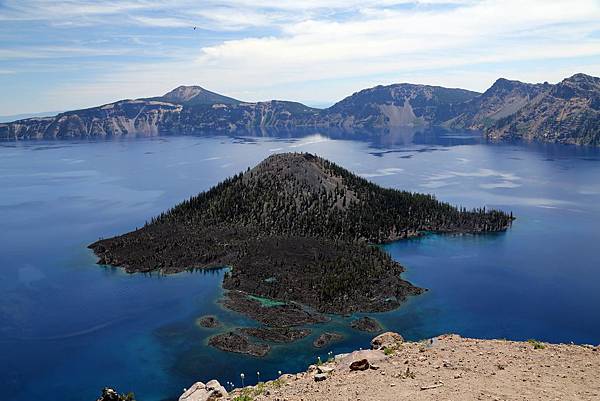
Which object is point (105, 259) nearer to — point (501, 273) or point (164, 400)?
point (164, 400)

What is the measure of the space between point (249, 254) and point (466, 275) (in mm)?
61779

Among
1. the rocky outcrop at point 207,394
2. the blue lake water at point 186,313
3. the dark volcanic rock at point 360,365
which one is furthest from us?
the blue lake water at point 186,313

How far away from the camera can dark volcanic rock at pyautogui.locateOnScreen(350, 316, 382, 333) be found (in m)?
102

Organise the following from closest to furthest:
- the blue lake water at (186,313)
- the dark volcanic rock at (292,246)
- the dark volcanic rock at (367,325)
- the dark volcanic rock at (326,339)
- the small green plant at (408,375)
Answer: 1. the small green plant at (408,375)
2. the blue lake water at (186,313)
3. the dark volcanic rock at (326,339)
4. the dark volcanic rock at (367,325)
5. the dark volcanic rock at (292,246)

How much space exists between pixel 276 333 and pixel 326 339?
34.2ft

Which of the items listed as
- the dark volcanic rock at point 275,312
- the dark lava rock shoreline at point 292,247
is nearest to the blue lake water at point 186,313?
the dark volcanic rock at point 275,312

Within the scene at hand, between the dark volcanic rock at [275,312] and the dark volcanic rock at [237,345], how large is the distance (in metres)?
9.53

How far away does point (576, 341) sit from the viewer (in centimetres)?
9650

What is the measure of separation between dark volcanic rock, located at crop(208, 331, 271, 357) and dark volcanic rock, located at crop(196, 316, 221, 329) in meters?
6.67

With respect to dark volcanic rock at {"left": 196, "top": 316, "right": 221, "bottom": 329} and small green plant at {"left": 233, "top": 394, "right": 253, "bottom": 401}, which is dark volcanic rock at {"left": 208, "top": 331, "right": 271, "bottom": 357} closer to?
dark volcanic rock at {"left": 196, "top": 316, "right": 221, "bottom": 329}

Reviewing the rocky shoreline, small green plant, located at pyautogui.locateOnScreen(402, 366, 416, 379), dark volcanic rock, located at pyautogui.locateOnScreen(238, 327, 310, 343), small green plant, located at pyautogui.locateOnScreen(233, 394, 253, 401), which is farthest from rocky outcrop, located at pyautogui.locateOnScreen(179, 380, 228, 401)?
dark volcanic rock, located at pyautogui.locateOnScreen(238, 327, 310, 343)

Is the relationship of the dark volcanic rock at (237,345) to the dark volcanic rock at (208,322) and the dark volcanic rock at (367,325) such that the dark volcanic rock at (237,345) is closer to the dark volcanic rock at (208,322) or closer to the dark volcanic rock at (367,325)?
the dark volcanic rock at (208,322)

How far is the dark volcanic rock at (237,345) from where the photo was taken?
9288 cm

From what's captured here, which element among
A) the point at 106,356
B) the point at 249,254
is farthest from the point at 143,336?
the point at 249,254
